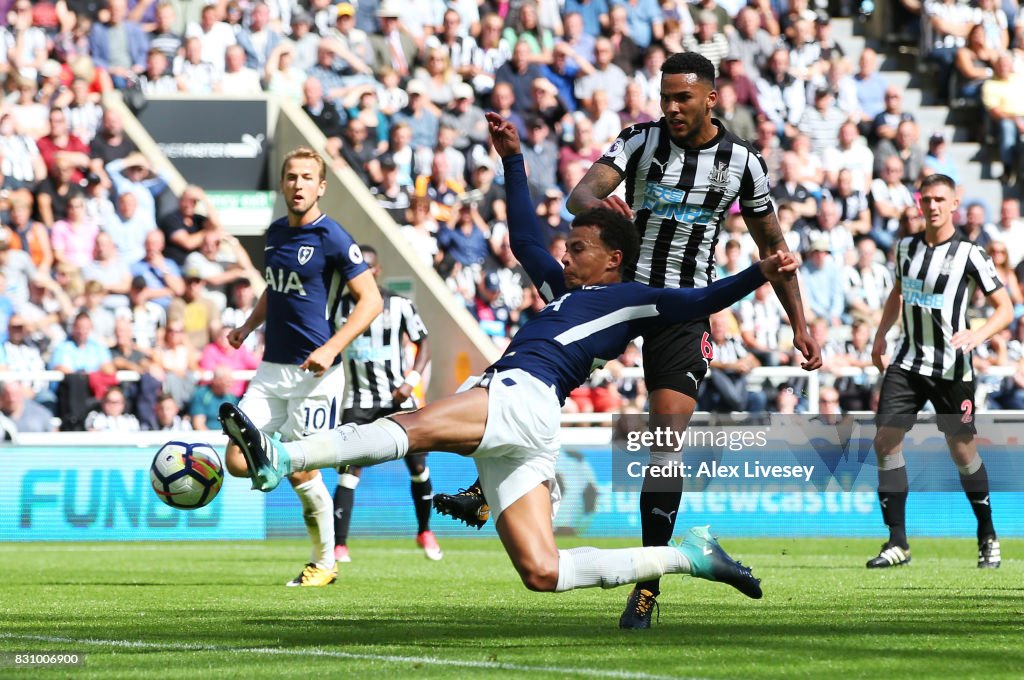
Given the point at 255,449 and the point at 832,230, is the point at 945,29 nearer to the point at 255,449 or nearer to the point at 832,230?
the point at 832,230

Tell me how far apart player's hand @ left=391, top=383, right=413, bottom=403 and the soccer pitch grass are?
1560 millimetres

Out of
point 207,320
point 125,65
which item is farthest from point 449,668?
point 125,65

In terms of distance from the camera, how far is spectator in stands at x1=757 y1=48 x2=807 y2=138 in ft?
71.2

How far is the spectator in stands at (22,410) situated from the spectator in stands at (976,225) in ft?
36.4

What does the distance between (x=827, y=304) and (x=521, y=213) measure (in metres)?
12.2

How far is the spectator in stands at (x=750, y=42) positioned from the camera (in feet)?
72.2

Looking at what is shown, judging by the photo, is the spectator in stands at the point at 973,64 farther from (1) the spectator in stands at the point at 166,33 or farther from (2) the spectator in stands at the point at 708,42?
(1) the spectator in stands at the point at 166,33

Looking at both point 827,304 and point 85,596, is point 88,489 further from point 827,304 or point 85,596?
point 827,304

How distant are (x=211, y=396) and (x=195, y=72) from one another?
5728mm

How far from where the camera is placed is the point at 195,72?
19922mm

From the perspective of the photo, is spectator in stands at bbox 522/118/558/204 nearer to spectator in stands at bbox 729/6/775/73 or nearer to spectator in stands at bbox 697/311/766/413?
spectator in stands at bbox 729/6/775/73

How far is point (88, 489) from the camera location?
14695mm

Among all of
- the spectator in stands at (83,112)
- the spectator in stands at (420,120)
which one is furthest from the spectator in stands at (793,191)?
the spectator in stands at (83,112)

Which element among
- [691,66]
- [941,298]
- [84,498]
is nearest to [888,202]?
[941,298]
